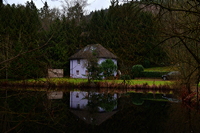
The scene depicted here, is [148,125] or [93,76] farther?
[93,76]

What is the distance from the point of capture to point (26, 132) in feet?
23.7

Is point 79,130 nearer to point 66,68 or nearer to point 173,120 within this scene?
point 173,120

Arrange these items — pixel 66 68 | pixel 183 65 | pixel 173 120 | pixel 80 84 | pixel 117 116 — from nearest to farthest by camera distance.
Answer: pixel 173 120
pixel 117 116
pixel 183 65
pixel 80 84
pixel 66 68

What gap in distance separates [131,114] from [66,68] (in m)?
29.0

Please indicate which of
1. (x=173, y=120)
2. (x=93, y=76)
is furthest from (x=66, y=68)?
(x=173, y=120)

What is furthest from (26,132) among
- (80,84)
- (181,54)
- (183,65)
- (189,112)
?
(80,84)

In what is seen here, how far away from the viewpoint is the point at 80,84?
23.2 m

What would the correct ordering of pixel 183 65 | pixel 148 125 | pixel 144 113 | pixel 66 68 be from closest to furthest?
pixel 148 125 < pixel 144 113 < pixel 183 65 < pixel 66 68

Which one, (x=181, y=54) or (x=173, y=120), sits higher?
(x=181, y=54)

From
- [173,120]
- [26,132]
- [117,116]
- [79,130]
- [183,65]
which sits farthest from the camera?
[183,65]

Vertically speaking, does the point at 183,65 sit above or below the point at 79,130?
above

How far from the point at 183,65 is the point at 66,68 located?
27.4m

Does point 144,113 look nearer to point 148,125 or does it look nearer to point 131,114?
point 131,114

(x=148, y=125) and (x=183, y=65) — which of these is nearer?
(x=148, y=125)
